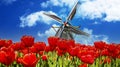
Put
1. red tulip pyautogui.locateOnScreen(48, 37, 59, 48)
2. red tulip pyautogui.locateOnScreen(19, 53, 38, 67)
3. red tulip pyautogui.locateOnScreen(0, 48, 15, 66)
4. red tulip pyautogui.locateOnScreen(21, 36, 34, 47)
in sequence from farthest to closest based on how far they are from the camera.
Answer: red tulip pyautogui.locateOnScreen(48, 37, 59, 48) < red tulip pyautogui.locateOnScreen(21, 36, 34, 47) < red tulip pyautogui.locateOnScreen(0, 48, 15, 66) < red tulip pyautogui.locateOnScreen(19, 53, 38, 67)

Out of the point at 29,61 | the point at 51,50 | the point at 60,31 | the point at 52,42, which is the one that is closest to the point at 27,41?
the point at 52,42

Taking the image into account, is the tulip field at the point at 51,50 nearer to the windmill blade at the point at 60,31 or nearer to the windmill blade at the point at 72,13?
the windmill blade at the point at 60,31

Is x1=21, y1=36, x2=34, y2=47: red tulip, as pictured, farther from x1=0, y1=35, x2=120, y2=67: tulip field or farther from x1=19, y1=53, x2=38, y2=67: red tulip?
x1=19, y1=53, x2=38, y2=67: red tulip

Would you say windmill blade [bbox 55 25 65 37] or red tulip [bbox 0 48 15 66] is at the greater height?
windmill blade [bbox 55 25 65 37]

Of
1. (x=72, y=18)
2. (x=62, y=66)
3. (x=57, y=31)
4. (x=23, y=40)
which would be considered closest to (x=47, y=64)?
(x=62, y=66)

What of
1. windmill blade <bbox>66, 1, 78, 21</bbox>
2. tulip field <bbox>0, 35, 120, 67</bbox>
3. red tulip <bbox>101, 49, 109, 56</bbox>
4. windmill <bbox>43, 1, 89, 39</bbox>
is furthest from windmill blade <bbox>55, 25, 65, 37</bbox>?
red tulip <bbox>101, 49, 109, 56</bbox>

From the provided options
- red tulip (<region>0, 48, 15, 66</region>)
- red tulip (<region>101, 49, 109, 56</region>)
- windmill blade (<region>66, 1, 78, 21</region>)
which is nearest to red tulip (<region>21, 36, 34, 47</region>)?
red tulip (<region>101, 49, 109, 56</region>)

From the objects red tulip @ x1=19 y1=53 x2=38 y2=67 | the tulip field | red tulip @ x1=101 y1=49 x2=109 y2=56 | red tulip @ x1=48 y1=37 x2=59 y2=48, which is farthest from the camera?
red tulip @ x1=101 y1=49 x2=109 y2=56

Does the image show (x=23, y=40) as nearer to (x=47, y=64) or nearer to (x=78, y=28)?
(x=47, y=64)

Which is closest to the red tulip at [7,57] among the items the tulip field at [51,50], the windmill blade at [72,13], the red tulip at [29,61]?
the tulip field at [51,50]

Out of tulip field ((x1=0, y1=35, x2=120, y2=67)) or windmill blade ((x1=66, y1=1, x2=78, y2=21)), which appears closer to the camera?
tulip field ((x1=0, y1=35, x2=120, y2=67))

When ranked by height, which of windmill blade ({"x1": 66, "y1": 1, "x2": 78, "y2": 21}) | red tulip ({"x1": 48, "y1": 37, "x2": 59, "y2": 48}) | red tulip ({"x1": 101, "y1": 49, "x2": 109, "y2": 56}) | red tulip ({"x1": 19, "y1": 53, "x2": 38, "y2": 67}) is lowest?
red tulip ({"x1": 19, "y1": 53, "x2": 38, "y2": 67})

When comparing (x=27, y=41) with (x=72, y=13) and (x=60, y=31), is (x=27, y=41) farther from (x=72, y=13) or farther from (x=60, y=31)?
(x=72, y=13)
